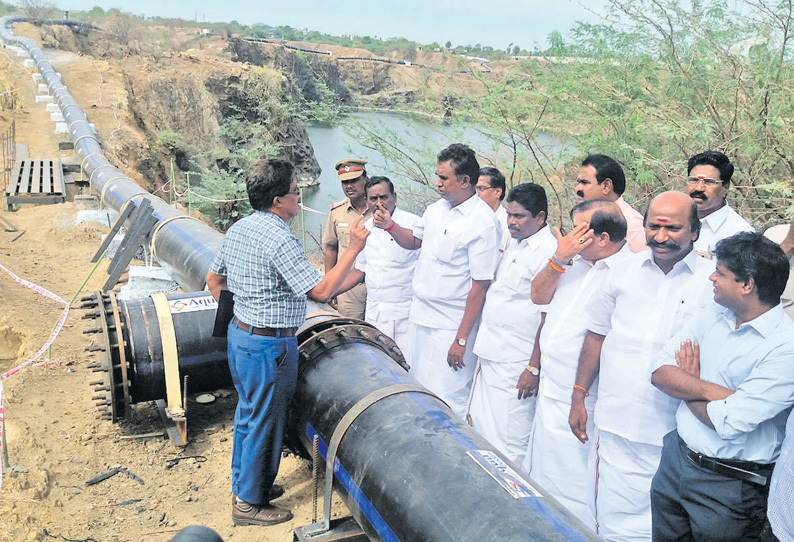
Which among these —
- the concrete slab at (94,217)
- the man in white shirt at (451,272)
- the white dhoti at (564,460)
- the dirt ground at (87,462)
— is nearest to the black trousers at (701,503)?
the white dhoti at (564,460)

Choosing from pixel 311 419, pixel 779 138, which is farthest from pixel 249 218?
pixel 779 138

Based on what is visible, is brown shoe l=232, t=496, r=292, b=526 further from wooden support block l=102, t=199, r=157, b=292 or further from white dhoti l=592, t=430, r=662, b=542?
wooden support block l=102, t=199, r=157, b=292

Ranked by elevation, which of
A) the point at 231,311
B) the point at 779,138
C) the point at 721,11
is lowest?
the point at 231,311

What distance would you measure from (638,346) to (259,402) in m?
1.80

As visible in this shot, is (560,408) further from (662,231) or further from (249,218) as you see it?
(249,218)

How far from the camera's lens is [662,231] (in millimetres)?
2631

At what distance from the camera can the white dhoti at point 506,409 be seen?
11.8 feet

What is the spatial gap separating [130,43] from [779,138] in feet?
101

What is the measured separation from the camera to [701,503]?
230 centimetres

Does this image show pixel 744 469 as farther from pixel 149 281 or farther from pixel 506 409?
pixel 149 281

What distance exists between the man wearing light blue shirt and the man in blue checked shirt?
1609 mm

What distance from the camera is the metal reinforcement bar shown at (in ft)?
17.3

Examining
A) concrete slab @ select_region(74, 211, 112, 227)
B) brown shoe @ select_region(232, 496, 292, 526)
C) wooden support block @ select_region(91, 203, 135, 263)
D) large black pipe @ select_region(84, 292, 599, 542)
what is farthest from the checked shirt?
concrete slab @ select_region(74, 211, 112, 227)

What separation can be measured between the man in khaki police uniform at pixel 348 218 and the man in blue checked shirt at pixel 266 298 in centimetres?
145
